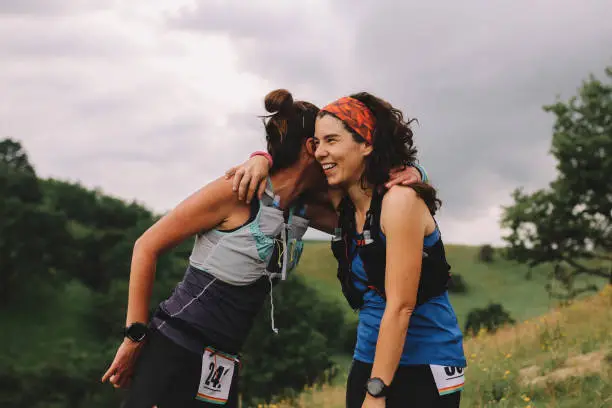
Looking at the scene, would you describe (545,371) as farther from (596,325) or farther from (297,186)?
(297,186)

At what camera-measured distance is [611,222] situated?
80.3ft

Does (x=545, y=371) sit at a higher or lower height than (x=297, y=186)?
lower

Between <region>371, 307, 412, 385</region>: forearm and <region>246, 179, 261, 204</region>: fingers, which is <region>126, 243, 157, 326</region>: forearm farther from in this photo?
<region>371, 307, 412, 385</region>: forearm

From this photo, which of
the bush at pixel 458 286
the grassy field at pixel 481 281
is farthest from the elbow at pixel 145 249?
the bush at pixel 458 286

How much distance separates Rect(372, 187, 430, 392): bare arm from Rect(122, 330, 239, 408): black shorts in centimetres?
93

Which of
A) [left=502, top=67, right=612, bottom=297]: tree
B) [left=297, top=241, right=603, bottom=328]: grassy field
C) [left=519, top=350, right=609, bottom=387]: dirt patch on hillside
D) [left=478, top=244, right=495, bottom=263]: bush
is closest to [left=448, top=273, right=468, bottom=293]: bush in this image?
[left=297, top=241, right=603, bottom=328]: grassy field

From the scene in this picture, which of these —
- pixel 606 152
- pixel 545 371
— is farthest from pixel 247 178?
pixel 606 152

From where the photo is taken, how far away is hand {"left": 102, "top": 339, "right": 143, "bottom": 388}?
3.19 meters

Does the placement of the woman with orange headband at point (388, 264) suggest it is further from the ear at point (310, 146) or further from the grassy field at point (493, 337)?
the grassy field at point (493, 337)

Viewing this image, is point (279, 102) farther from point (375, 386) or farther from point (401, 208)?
point (375, 386)

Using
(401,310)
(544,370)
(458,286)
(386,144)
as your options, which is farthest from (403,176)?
(458,286)

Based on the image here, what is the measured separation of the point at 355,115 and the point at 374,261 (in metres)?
0.60

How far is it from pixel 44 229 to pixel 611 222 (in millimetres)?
29314

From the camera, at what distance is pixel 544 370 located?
739 centimetres
